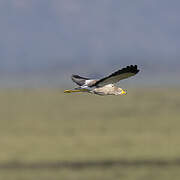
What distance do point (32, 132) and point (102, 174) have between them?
18.0 m

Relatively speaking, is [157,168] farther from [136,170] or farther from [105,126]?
[105,126]

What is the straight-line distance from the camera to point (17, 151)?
145ft

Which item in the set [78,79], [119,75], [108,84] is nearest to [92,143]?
[78,79]

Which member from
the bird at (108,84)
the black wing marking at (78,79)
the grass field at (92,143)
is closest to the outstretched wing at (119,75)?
the bird at (108,84)

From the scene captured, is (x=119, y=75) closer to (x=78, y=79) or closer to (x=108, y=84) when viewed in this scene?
(x=108, y=84)

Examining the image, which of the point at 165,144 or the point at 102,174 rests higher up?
the point at 165,144

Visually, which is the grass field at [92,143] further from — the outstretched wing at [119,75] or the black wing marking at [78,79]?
the outstretched wing at [119,75]

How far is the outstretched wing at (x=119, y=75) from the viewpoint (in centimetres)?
938

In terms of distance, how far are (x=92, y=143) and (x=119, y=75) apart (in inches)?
1512

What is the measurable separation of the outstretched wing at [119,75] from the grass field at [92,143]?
27.2 metres

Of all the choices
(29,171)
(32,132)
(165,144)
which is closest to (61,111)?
(32,132)

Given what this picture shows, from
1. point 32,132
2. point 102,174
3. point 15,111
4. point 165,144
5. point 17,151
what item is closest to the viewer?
point 102,174

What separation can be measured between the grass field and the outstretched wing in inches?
1070

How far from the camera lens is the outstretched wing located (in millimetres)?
9375
